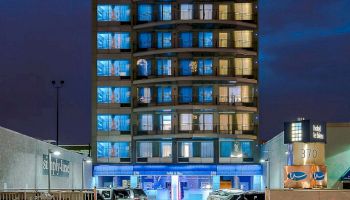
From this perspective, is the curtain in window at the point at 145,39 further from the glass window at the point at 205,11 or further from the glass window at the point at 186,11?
the glass window at the point at 205,11

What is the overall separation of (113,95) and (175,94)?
7.63 m

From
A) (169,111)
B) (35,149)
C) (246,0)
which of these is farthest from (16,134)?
(246,0)

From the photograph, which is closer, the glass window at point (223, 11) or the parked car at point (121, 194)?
the parked car at point (121, 194)

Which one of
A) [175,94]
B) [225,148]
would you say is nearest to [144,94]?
[175,94]

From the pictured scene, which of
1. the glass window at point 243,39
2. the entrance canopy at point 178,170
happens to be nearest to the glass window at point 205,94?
the glass window at point 243,39

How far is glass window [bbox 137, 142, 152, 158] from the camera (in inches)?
3607

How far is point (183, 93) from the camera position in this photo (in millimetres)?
91000

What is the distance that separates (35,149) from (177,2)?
1642 inches

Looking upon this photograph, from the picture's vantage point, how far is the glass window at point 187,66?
9069cm

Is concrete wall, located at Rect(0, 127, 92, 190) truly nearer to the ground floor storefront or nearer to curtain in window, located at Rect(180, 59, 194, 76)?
the ground floor storefront

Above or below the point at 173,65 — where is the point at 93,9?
above

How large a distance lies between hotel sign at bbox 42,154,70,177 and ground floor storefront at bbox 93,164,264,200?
21336 mm

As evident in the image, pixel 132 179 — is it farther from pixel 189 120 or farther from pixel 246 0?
pixel 246 0

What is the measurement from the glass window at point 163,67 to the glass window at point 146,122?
5.30m
